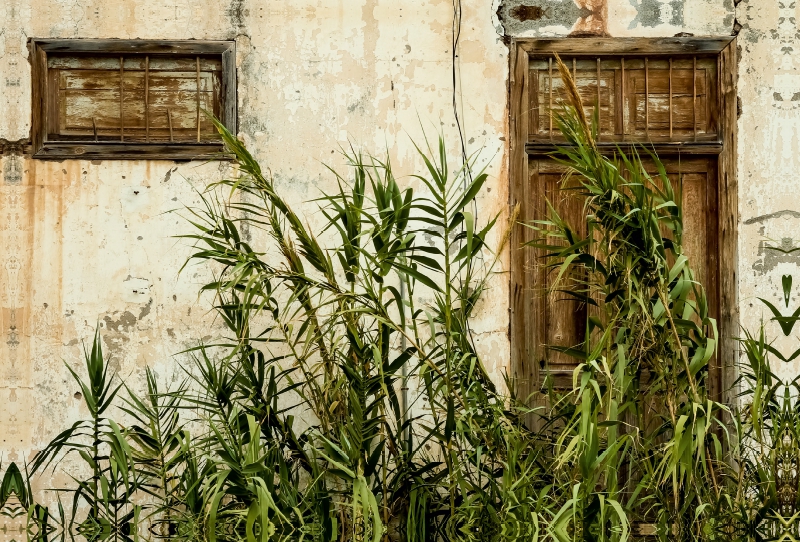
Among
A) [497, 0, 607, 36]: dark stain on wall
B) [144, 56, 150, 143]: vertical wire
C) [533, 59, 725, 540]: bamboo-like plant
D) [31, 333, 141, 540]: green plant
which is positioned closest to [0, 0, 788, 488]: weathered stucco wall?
[497, 0, 607, 36]: dark stain on wall

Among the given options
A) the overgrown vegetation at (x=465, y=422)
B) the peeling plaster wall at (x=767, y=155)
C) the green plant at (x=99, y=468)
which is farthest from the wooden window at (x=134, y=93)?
the peeling plaster wall at (x=767, y=155)

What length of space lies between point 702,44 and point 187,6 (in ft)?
7.79

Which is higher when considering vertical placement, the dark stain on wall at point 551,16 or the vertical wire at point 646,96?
the dark stain on wall at point 551,16

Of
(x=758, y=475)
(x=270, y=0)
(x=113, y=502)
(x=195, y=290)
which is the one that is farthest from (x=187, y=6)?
(x=758, y=475)

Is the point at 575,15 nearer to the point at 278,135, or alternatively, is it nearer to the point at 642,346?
the point at 278,135

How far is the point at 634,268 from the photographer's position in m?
3.38

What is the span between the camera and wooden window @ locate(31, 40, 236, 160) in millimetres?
4102

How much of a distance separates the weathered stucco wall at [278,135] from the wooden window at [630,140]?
7cm

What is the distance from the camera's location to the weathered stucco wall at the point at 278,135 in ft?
13.3

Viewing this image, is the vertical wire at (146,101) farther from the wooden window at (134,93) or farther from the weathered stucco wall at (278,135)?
the weathered stucco wall at (278,135)

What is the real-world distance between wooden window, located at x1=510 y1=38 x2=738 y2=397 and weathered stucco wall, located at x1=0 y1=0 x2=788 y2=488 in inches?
2.7

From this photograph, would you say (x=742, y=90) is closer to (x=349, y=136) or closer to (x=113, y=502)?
(x=349, y=136)

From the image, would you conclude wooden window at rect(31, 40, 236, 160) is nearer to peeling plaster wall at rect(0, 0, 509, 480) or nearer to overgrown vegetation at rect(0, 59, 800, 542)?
peeling plaster wall at rect(0, 0, 509, 480)

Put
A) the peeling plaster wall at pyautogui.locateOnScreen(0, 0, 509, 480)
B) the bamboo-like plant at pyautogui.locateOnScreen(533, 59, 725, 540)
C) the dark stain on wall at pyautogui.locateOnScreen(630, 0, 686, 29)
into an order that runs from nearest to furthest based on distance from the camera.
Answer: the bamboo-like plant at pyautogui.locateOnScreen(533, 59, 725, 540) < the peeling plaster wall at pyautogui.locateOnScreen(0, 0, 509, 480) < the dark stain on wall at pyautogui.locateOnScreen(630, 0, 686, 29)
